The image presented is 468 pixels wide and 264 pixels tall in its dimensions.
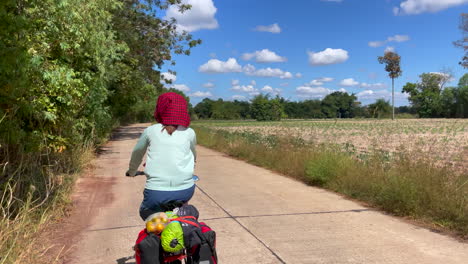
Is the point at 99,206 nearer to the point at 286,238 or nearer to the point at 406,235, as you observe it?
the point at 286,238

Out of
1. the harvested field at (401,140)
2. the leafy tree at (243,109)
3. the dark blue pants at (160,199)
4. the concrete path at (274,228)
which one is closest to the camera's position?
the dark blue pants at (160,199)

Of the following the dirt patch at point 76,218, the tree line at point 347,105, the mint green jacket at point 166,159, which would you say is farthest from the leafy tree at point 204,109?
the mint green jacket at point 166,159

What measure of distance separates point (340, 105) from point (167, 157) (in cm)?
15960

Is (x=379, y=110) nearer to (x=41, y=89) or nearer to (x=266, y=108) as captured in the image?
(x=41, y=89)

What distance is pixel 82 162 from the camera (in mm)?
11164

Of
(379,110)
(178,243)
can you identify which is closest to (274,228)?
(178,243)

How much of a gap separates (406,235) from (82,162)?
8917 mm

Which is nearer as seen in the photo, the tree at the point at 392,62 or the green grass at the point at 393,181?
the green grass at the point at 393,181

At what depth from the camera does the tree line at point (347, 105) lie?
10075cm

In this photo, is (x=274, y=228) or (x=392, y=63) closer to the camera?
(x=274, y=228)

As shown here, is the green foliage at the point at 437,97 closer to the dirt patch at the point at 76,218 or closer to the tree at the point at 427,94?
the tree at the point at 427,94

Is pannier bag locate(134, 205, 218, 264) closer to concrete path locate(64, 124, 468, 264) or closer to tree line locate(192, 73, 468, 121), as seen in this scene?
concrete path locate(64, 124, 468, 264)

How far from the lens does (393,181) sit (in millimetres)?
6816

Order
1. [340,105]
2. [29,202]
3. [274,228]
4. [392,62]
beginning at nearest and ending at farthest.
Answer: [29,202] < [274,228] < [392,62] < [340,105]
